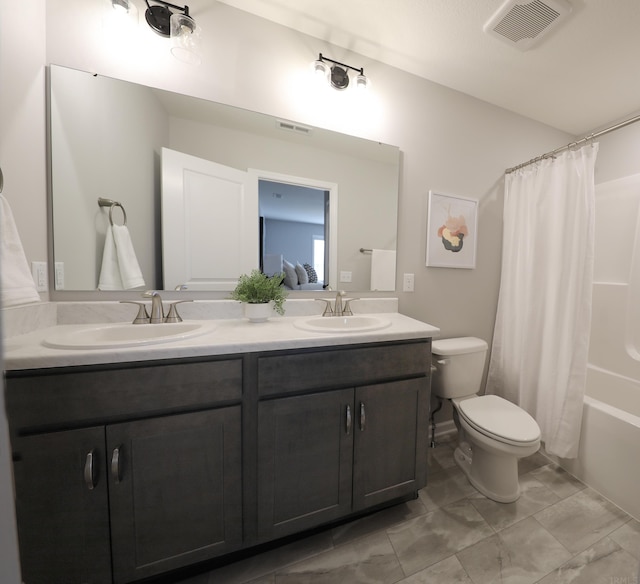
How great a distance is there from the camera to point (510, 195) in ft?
6.31

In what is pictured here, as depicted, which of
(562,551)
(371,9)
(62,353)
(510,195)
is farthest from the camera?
(510,195)

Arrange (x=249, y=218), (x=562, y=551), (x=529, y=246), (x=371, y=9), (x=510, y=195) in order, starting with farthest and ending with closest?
(x=510, y=195)
(x=529, y=246)
(x=249, y=218)
(x=371, y=9)
(x=562, y=551)

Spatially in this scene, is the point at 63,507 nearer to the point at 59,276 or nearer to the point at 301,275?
the point at 59,276

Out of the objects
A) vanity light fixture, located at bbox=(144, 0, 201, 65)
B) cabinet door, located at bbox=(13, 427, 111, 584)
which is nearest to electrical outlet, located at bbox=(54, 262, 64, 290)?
cabinet door, located at bbox=(13, 427, 111, 584)

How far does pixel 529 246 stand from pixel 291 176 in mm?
1616

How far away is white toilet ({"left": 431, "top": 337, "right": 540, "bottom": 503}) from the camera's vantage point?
1.32m

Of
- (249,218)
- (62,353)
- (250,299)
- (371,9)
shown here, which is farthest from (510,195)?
(62,353)

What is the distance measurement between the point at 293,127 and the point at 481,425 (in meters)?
1.88

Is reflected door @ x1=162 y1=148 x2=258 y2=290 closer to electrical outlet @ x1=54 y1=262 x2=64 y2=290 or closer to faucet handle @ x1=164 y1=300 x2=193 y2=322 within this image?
faucet handle @ x1=164 y1=300 x2=193 y2=322

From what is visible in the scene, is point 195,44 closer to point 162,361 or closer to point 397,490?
point 162,361

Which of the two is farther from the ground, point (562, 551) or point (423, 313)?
point (423, 313)

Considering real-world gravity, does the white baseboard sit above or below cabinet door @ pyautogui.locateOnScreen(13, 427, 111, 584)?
below

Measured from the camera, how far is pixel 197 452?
953 mm

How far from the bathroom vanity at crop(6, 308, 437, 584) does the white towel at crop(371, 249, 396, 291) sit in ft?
1.68
